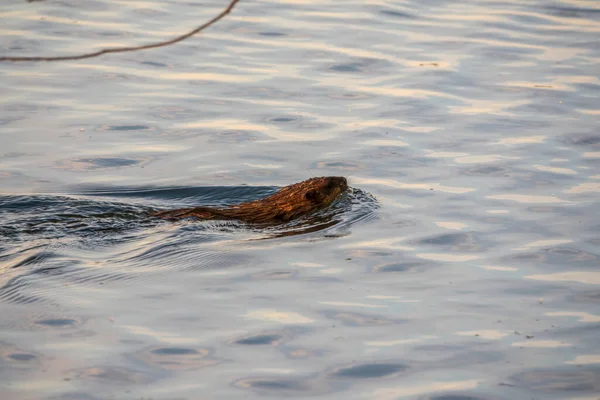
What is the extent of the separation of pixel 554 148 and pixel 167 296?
197 inches

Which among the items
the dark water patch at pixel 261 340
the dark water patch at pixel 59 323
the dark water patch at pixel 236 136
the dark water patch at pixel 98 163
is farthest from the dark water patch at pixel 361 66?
the dark water patch at pixel 59 323

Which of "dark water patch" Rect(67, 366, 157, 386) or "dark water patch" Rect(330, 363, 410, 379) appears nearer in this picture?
"dark water patch" Rect(67, 366, 157, 386)

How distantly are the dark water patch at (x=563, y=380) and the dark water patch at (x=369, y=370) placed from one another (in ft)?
2.09

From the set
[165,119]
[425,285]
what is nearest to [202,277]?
[425,285]

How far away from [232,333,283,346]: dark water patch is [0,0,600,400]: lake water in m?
0.03

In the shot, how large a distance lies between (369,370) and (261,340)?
70 cm

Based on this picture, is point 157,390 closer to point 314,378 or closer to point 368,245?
point 314,378

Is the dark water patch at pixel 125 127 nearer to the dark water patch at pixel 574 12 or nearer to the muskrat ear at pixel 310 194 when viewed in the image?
the muskrat ear at pixel 310 194

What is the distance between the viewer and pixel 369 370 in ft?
19.3

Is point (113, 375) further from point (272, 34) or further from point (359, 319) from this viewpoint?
point (272, 34)

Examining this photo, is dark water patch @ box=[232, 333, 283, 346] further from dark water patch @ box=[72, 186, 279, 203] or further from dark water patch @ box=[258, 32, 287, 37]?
dark water patch @ box=[258, 32, 287, 37]

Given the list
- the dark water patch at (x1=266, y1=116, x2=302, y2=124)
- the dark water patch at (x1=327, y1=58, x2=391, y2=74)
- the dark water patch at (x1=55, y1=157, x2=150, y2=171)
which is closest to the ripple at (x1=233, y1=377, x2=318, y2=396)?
the dark water patch at (x1=55, y1=157, x2=150, y2=171)

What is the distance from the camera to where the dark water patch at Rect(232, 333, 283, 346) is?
20.2 feet

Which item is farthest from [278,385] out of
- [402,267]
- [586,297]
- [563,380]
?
[586,297]
